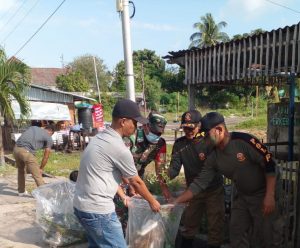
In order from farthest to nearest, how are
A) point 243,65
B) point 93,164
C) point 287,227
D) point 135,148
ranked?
point 243,65, point 135,148, point 287,227, point 93,164

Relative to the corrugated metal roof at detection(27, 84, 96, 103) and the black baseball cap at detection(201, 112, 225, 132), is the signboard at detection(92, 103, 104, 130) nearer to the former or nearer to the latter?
the black baseball cap at detection(201, 112, 225, 132)

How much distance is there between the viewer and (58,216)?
17.7ft

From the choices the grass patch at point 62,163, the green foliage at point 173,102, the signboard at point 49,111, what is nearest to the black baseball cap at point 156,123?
the grass patch at point 62,163

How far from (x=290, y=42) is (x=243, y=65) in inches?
34.2

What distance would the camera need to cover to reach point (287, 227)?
4477 mm

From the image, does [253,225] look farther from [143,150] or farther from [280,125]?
[280,125]

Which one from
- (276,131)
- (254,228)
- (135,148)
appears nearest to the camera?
(254,228)

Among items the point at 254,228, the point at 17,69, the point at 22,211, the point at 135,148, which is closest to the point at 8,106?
the point at 17,69

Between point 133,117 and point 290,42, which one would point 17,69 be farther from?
point 133,117

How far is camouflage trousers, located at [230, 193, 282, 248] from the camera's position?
12.7ft

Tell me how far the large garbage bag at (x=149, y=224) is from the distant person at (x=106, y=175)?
0.75 meters

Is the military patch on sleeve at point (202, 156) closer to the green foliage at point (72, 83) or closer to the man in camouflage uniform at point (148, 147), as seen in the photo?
the man in camouflage uniform at point (148, 147)

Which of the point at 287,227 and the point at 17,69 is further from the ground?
the point at 17,69

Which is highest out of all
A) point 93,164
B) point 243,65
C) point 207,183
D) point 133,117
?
point 243,65
